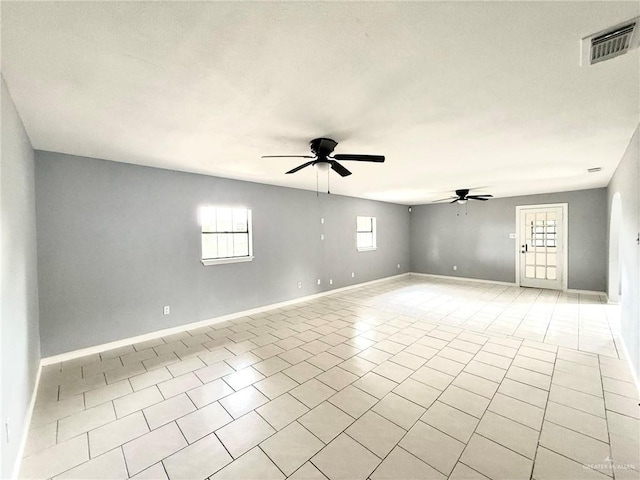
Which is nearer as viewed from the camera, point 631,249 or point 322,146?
point 322,146

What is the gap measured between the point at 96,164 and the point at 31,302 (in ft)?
5.81

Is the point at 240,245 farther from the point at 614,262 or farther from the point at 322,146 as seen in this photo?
the point at 614,262

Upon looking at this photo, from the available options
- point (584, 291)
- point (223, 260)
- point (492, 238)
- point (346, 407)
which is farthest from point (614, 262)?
point (223, 260)

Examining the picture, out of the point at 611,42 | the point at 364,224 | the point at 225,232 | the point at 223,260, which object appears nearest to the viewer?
the point at 611,42

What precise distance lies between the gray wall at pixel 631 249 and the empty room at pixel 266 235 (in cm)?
6

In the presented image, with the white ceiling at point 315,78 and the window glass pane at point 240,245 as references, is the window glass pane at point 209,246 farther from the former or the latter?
the white ceiling at point 315,78

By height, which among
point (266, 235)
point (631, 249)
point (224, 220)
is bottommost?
point (631, 249)

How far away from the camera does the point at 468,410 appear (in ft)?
7.11

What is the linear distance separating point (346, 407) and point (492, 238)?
7123mm

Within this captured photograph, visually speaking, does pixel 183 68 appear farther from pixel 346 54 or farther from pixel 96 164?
pixel 96 164

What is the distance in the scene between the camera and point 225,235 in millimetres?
4734

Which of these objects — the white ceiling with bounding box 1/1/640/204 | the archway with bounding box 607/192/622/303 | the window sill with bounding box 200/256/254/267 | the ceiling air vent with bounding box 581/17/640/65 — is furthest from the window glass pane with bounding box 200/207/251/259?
the archway with bounding box 607/192/622/303

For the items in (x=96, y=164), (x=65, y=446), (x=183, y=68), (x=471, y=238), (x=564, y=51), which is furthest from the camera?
(x=471, y=238)

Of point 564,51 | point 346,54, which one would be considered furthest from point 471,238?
point 346,54
